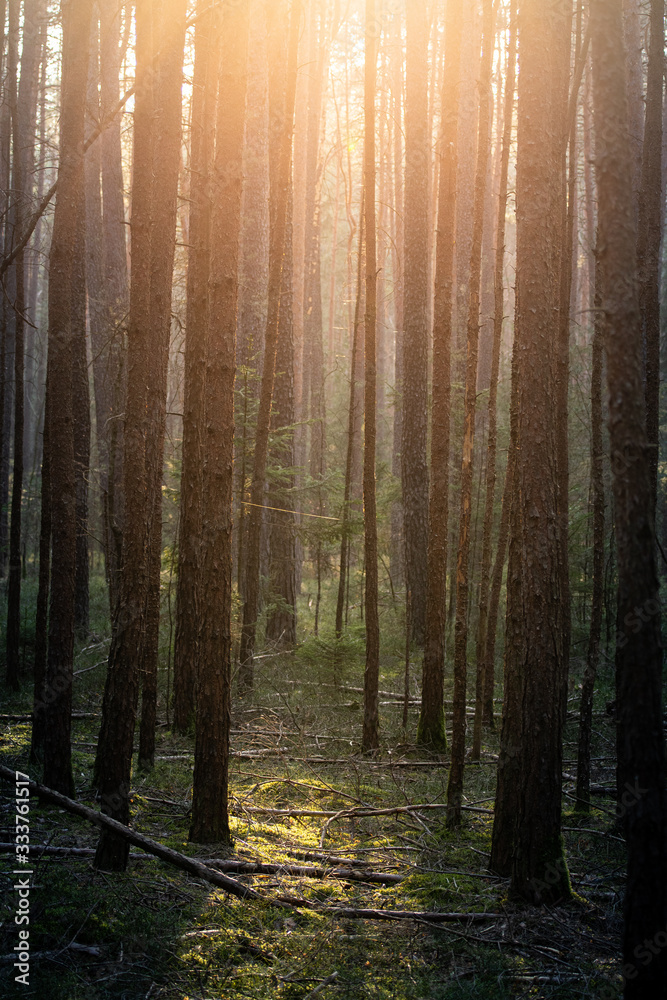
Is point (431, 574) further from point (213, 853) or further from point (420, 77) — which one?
point (420, 77)

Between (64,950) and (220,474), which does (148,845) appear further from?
(220,474)

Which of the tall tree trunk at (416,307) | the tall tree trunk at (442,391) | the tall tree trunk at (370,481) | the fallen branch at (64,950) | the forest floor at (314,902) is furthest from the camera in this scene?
the tall tree trunk at (416,307)

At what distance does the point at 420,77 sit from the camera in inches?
475

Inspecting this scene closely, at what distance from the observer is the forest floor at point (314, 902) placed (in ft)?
11.9

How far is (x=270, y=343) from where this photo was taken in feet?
→ 32.1

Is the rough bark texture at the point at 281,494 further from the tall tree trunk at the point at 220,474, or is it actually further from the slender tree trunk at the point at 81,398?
the tall tree trunk at the point at 220,474

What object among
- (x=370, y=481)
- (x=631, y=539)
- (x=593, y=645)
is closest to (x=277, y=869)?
(x=593, y=645)

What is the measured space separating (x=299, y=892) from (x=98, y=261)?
→ 1403cm

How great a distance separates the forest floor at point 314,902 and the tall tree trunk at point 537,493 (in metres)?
0.44

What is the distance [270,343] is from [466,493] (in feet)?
15.0

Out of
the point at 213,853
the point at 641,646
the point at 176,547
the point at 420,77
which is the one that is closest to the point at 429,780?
the point at 213,853

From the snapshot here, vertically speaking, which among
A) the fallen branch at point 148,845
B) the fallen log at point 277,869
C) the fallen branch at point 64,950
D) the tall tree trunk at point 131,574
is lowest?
the fallen log at point 277,869

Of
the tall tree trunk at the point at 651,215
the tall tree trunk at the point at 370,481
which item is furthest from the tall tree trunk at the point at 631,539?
the tall tree trunk at the point at 370,481

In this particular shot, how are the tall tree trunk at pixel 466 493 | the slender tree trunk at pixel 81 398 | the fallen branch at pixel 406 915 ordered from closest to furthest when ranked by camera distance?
the fallen branch at pixel 406 915
the tall tree trunk at pixel 466 493
the slender tree trunk at pixel 81 398
